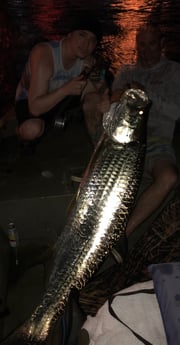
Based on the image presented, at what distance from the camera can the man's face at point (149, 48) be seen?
4270 mm

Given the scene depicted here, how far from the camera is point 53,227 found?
4.20 meters

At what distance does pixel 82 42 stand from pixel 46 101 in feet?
2.64

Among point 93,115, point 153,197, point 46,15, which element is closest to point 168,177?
point 153,197

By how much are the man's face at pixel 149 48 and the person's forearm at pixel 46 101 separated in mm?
1201

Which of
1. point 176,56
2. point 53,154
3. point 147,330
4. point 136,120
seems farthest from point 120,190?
point 176,56

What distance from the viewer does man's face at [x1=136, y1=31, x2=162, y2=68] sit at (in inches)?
168

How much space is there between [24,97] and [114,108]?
2506mm

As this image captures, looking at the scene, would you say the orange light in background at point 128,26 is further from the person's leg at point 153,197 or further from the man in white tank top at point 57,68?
the person's leg at point 153,197

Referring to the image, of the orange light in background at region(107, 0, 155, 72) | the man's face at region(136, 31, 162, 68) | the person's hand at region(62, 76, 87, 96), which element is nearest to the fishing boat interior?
the person's hand at region(62, 76, 87, 96)

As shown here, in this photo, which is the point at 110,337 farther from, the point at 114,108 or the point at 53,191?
the point at 53,191

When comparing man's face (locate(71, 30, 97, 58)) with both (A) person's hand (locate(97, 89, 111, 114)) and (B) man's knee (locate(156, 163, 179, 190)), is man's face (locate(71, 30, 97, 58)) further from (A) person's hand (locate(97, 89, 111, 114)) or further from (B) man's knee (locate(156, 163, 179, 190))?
(B) man's knee (locate(156, 163, 179, 190))

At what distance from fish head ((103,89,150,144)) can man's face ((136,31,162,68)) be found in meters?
2.03

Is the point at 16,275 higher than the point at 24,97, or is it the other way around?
the point at 24,97

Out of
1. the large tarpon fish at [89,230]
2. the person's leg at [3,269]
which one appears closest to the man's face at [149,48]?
the large tarpon fish at [89,230]
